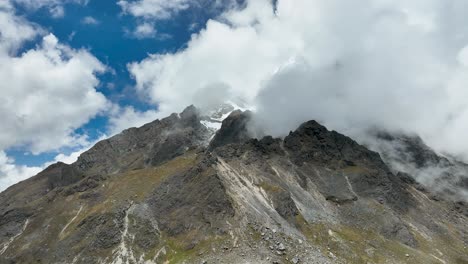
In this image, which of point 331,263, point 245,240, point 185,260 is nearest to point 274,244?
point 245,240

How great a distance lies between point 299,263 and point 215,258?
110ft

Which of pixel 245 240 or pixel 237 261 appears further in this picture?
pixel 245 240

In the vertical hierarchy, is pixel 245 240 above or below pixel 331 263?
above

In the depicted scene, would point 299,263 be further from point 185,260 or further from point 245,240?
point 185,260

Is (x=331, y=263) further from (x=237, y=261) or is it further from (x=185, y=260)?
(x=185, y=260)

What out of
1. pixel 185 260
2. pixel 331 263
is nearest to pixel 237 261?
pixel 185 260

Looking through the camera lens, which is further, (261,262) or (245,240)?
(245,240)

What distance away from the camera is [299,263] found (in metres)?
187

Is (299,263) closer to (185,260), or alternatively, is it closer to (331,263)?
(331,263)

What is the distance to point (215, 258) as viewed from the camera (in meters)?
189

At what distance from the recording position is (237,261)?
605 feet

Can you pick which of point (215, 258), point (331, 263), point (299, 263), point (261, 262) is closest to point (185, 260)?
point (215, 258)

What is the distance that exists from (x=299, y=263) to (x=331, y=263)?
15835 mm

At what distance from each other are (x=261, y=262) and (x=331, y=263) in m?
31.8
